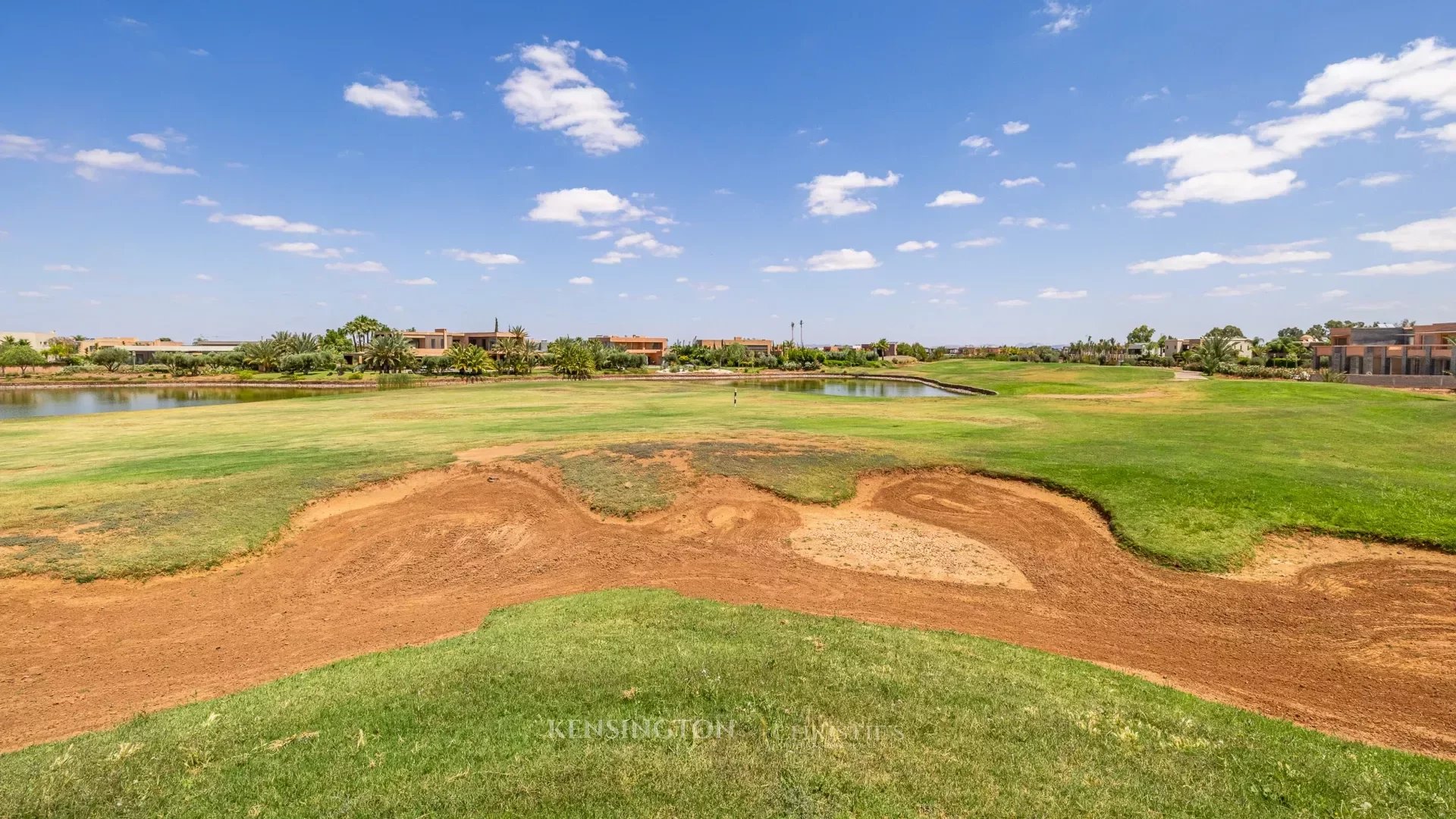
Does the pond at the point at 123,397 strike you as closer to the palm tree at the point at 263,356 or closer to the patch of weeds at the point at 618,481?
the palm tree at the point at 263,356

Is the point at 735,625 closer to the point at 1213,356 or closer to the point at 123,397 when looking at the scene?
the point at 123,397

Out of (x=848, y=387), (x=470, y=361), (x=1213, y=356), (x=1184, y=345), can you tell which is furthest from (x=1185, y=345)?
(x=470, y=361)

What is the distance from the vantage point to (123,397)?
72.2 metres

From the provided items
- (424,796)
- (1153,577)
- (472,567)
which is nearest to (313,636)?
(472,567)

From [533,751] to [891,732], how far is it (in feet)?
15.0

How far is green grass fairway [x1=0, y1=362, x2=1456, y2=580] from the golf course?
0.63ft

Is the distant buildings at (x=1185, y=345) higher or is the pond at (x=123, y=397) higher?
the distant buildings at (x=1185, y=345)

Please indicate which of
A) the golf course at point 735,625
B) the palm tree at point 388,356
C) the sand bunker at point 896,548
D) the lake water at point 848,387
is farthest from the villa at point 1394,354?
the palm tree at point 388,356

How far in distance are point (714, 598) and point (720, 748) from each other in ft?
21.1

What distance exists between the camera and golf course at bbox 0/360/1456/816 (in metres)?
6.85

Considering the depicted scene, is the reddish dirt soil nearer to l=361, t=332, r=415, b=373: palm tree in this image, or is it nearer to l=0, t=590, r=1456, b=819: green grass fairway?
l=0, t=590, r=1456, b=819: green grass fairway

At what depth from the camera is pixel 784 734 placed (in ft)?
24.9

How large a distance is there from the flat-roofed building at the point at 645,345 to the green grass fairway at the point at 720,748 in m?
151

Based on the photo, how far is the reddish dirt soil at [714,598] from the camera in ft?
33.5
